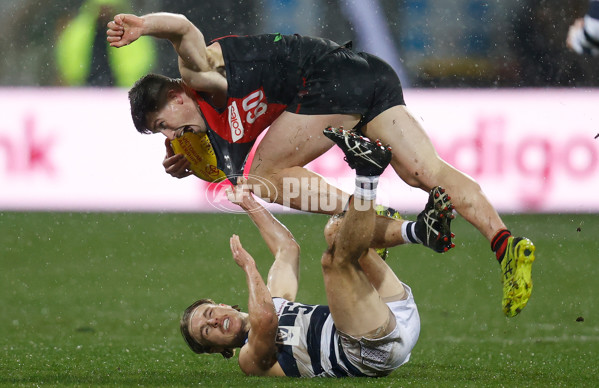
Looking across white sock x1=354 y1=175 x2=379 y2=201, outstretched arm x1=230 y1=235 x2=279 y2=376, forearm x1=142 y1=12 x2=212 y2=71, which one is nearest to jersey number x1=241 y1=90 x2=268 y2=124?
forearm x1=142 y1=12 x2=212 y2=71

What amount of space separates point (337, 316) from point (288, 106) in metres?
1.14

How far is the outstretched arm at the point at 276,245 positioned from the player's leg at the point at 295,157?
27cm

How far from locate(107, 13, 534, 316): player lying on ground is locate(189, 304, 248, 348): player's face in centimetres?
71

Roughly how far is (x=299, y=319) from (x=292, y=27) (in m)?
6.22

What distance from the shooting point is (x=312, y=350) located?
5102 mm

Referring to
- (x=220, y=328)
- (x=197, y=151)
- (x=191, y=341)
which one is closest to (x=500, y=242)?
(x=220, y=328)

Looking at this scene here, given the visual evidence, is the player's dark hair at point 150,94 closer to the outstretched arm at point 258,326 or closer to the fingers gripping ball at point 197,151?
the fingers gripping ball at point 197,151

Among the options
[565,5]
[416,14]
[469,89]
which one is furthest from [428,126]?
[565,5]

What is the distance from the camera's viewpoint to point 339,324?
4.96 m

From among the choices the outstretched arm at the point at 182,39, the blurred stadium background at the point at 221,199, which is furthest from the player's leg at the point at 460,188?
the blurred stadium background at the point at 221,199

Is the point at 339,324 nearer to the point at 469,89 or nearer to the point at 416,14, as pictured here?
the point at 469,89

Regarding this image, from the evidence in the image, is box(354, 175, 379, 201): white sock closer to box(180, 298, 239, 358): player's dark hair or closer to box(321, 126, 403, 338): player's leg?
box(321, 126, 403, 338): player's leg

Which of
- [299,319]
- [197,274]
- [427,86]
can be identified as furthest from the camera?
[427,86]

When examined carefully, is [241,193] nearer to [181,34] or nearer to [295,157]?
[295,157]
